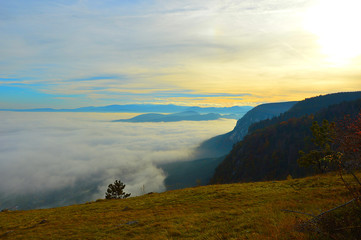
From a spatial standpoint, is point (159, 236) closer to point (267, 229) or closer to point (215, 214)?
point (215, 214)

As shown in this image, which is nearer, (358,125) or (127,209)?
(358,125)

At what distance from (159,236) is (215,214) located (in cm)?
601

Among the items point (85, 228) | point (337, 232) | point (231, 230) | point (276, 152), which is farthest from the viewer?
point (276, 152)

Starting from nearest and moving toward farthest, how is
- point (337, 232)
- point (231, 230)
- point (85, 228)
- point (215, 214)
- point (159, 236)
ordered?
point (337, 232)
point (231, 230)
point (159, 236)
point (215, 214)
point (85, 228)

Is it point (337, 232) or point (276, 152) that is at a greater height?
point (337, 232)

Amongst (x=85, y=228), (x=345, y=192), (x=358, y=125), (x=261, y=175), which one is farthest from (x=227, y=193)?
(x=261, y=175)

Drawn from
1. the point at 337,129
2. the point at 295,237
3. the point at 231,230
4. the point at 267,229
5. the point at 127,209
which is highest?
the point at 337,129

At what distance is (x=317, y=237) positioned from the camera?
24.7 ft

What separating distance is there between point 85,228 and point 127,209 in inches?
311

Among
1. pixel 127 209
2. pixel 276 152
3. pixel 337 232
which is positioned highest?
pixel 337 232

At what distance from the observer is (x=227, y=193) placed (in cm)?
2684

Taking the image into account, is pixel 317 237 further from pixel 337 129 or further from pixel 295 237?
pixel 337 129

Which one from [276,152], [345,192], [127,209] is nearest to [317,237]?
[345,192]

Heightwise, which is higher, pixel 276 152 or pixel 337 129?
pixel 337 129
